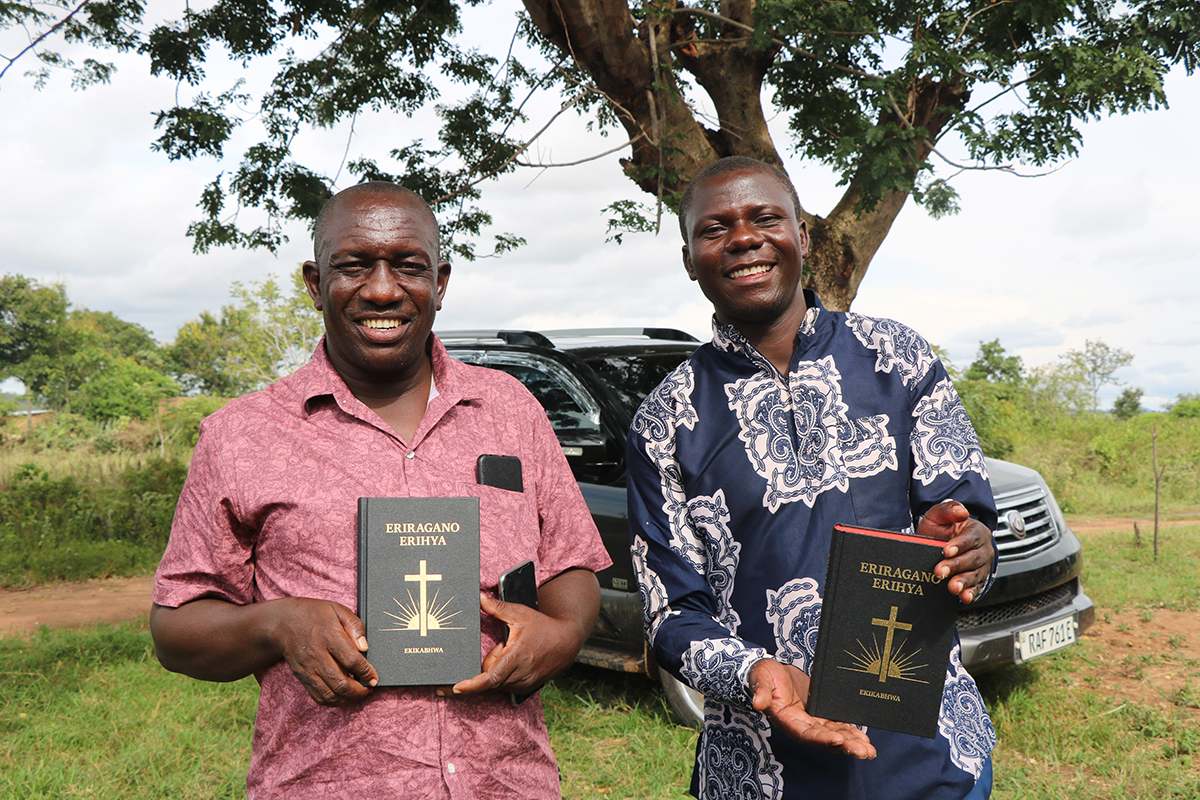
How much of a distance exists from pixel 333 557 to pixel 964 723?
125cm

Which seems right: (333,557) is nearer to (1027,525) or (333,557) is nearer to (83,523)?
(1027,525)

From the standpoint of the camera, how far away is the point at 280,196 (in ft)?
23.1

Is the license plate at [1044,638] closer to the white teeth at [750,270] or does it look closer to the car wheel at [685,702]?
the car wheel at [685,702]

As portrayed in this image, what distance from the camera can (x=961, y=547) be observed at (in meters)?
1.58

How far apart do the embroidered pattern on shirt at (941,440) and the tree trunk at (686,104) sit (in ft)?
11.8

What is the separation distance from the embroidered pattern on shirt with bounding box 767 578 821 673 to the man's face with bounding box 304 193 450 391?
0.87m

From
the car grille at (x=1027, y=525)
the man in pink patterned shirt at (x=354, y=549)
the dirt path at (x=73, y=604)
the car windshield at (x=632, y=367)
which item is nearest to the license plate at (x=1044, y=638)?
the car grille at (x=1027, y=525)

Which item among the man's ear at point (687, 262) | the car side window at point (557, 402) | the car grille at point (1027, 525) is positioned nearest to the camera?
the man's ear at point (687, 262)

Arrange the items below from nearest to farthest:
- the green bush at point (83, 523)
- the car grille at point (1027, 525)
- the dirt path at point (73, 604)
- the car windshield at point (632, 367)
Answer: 1. the car grille at point (1027, 525)
2. the car windshield at point (632, 367)
3. the dirt path at point (73, 604)
4. the green bush at point (83, 523)

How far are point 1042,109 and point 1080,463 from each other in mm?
12033

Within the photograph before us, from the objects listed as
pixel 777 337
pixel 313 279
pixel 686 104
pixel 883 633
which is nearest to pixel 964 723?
pixel 883 633

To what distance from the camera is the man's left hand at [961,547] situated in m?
1.56

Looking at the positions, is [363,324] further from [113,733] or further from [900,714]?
[113,733]

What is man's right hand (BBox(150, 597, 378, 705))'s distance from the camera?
1460 millimetres
